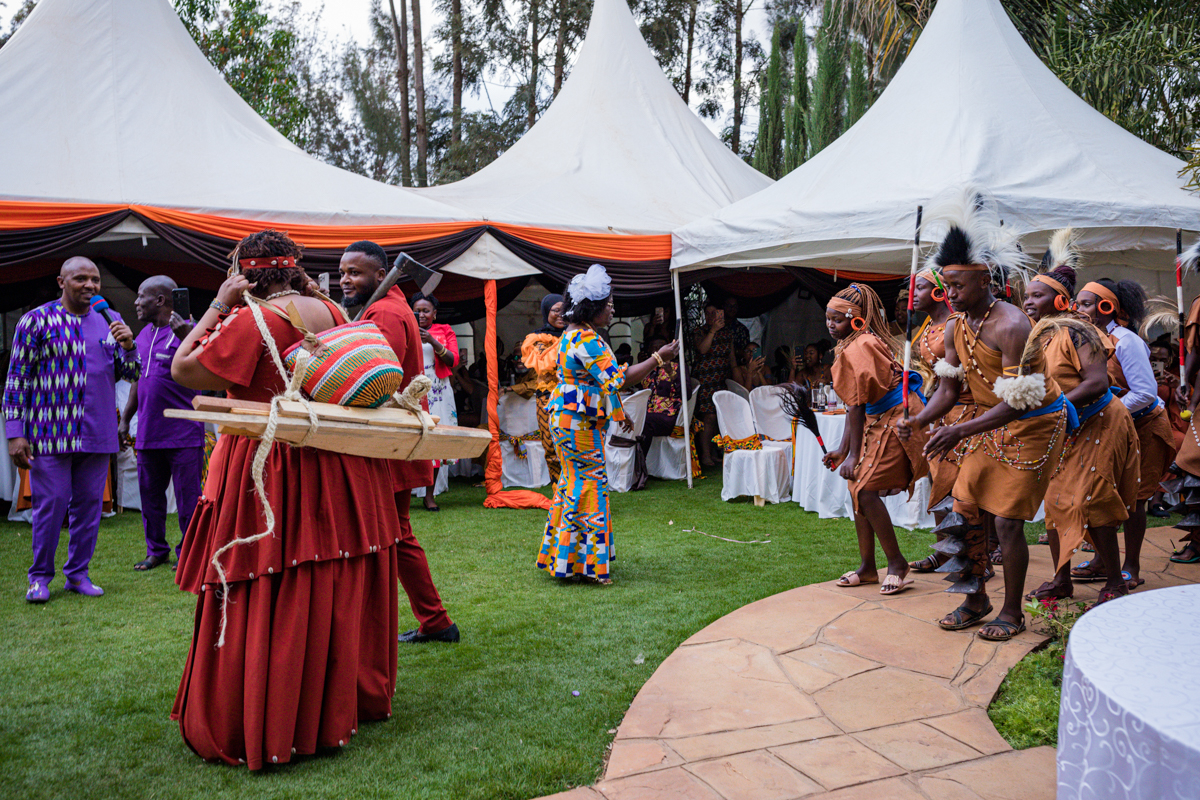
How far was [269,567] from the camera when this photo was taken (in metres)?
2.45

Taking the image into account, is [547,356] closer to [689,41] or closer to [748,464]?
[748,464]

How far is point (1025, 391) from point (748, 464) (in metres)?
4.27

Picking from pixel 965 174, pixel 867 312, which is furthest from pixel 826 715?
pixel 965 174

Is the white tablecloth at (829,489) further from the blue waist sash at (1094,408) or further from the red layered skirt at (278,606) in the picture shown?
the red layered skirt at (278,606)

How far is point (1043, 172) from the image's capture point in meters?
6.54

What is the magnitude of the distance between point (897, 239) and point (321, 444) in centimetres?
539

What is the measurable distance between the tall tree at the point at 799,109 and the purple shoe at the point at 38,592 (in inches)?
633

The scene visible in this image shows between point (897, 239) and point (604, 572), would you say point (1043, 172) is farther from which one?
point (604, 572)

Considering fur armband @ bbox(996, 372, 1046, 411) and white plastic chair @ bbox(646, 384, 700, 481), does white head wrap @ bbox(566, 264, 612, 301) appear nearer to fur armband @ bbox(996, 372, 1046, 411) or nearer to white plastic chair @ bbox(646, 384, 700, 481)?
fur armband @ bbox(996, 372, 1046, 411)

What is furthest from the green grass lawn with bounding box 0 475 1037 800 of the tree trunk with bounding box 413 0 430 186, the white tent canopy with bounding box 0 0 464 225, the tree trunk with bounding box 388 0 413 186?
the tree trunk with bounding box 388 0 413 186

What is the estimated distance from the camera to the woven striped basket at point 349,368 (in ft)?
8.02

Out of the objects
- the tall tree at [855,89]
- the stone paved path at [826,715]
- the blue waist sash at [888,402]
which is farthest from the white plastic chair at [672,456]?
the tall tree at [855,89]

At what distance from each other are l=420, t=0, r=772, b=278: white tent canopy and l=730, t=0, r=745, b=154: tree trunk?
37.8ft

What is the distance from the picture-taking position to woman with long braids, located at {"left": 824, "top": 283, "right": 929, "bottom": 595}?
14.4ft
